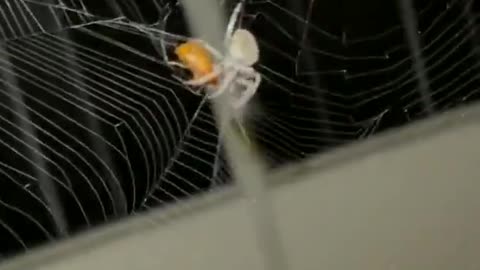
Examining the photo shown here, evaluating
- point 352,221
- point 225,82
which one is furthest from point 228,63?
point 352,221

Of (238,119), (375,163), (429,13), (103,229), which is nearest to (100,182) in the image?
(103,229)

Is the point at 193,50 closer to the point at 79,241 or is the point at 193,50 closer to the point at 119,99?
the point at 119,99

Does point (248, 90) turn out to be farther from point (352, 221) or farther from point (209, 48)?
point (352, 221)

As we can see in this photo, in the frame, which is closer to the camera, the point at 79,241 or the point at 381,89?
the point at 79,241

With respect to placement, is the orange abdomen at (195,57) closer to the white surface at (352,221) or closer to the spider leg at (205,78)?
the spider leg at (205,78)

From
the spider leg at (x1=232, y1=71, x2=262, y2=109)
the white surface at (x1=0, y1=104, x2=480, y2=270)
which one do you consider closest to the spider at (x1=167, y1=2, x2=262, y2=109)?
the spider leg at (x1=232, y1=71, x2=262, y2=109)
